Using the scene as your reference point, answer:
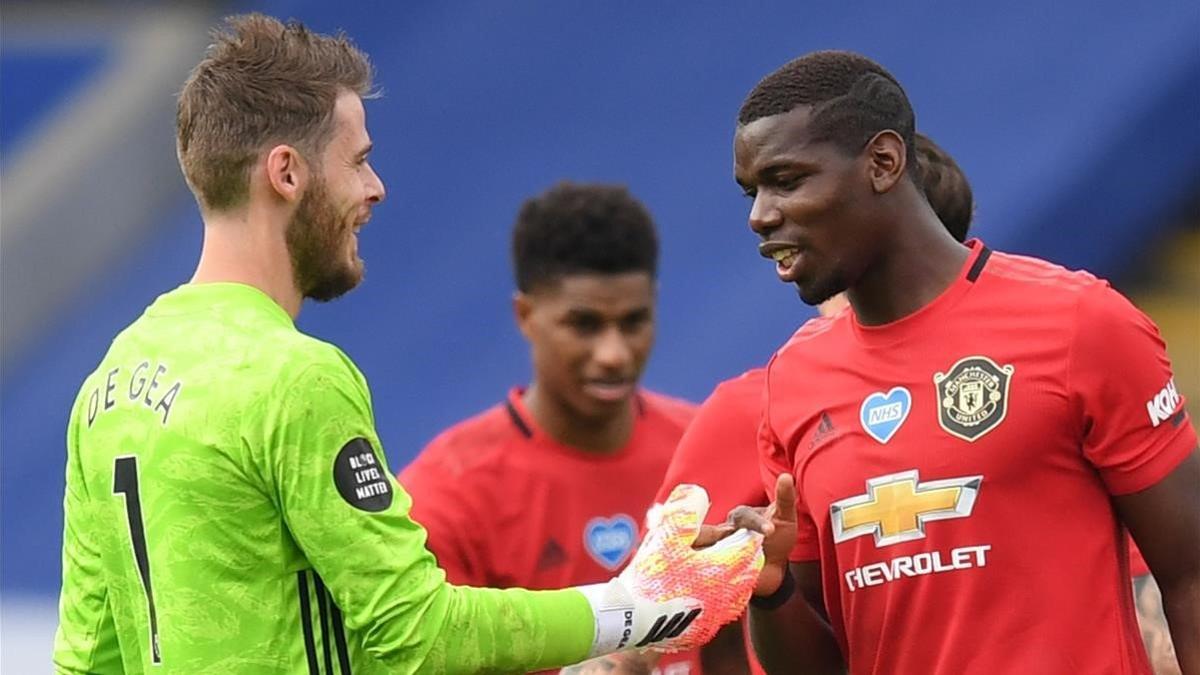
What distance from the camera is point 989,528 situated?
3.52 meters

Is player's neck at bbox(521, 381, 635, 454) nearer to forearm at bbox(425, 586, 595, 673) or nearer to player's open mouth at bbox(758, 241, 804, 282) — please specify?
player's open mouth at bbox(758, 241, 804, 282)

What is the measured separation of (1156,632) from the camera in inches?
157

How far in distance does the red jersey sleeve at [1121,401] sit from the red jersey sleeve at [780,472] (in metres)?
0.56

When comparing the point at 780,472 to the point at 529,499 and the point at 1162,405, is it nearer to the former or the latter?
the point at 1162,405

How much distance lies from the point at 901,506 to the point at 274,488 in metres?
1.05

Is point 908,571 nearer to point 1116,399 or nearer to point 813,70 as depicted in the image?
point 1116,399

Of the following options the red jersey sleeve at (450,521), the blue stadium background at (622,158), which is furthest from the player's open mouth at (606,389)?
the blue stadium background at (622,158)

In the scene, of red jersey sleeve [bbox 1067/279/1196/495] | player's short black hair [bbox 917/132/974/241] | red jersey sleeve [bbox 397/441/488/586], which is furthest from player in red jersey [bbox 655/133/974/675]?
red jersey sleeve [bbox 397/441/488/586]

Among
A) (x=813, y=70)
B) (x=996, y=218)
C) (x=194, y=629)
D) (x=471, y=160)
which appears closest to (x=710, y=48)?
(x=471, y=160)

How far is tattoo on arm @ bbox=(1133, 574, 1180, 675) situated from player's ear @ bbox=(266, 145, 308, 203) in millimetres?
1693

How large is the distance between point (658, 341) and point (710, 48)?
1.62 metres

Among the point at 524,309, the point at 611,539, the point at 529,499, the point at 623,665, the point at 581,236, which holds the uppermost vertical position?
the point at 581,236

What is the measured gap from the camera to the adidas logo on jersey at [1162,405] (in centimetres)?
346

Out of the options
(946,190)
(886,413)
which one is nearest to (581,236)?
(946,190)
